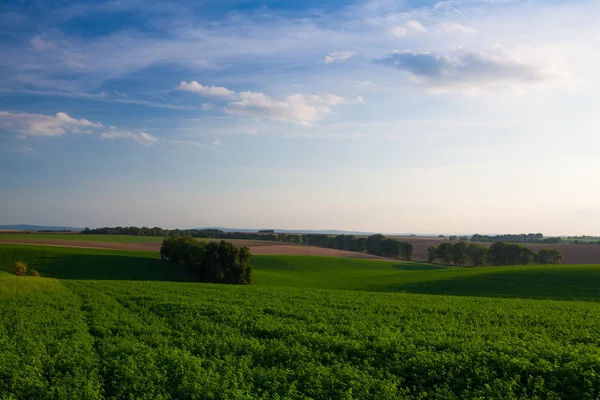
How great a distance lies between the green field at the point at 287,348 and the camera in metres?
12.8

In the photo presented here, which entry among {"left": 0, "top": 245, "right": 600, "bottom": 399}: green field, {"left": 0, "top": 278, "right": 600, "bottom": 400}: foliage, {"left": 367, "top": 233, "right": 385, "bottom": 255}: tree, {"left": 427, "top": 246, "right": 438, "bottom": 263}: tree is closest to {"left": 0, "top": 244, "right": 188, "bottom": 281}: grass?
{"left": 0, "top": 245, "right": 600, "bottom": 399}: green field

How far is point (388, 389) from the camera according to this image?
1254cm

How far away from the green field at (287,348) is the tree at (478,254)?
92287mm

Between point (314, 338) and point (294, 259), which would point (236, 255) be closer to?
point (294, 259)

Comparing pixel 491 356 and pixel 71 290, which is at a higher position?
pixel 491 356

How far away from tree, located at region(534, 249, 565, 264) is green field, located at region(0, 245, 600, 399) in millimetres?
97040

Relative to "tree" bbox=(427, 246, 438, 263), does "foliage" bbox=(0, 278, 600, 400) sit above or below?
above

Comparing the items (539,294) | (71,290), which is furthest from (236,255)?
(539,294)

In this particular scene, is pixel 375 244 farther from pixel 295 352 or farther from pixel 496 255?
pixel 295 352

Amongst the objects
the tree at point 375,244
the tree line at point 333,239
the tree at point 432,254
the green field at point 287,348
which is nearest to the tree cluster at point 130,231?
the tree line at point 333,239

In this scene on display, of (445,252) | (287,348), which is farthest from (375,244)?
(287,348)

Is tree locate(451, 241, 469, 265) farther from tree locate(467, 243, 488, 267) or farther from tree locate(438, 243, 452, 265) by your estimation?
tree locate(467, 243, 488, 267)

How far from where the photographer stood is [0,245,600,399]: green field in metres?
12.8

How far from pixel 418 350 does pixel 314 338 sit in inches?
172
